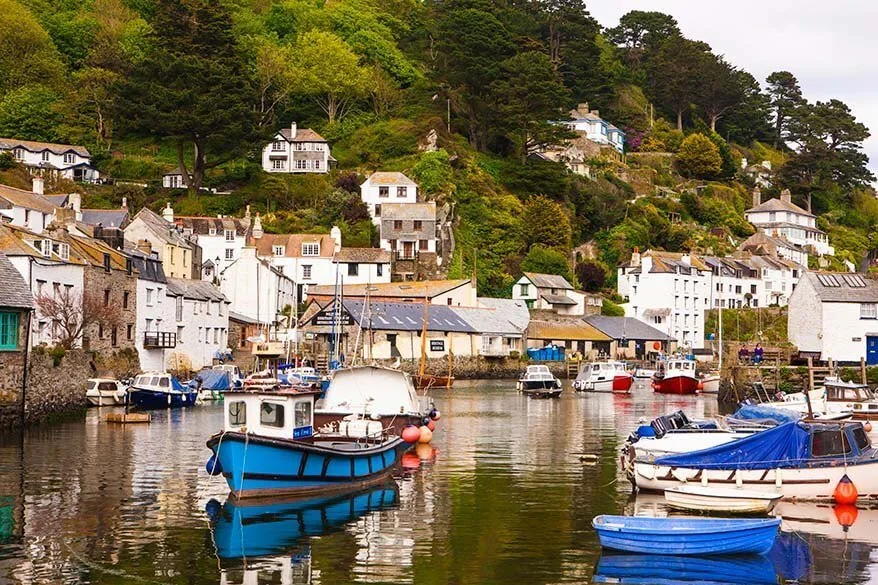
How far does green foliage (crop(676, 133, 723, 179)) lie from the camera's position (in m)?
134

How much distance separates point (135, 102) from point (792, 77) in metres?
98.5

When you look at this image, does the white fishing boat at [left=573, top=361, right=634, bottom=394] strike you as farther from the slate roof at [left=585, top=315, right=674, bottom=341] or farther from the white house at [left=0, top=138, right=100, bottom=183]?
the white house at [left=0, top=138, right=100, bottom=183]

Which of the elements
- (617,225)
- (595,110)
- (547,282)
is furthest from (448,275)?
(595,110)

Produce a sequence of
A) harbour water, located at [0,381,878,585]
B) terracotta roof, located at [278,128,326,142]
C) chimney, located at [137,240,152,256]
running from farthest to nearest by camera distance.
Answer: terracotta roof, located at [278,128,326,142] < chimney, located at [137,240,152,256] < harbour water, located at [0,381,878,585]

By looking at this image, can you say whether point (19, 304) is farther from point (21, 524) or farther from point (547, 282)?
point (547, 282)

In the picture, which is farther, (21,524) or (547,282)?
(547,282)

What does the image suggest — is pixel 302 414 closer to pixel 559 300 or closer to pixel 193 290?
pixel 193 290

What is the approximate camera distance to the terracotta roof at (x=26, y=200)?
71000 mm

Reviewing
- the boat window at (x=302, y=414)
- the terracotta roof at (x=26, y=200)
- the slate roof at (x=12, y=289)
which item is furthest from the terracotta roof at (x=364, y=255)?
the boat window at (x=302, y=414)

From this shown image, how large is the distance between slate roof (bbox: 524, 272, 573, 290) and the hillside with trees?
2.27m

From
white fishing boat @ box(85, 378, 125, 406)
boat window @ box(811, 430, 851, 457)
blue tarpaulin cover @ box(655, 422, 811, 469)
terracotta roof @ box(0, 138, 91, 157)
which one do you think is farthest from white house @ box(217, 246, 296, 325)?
boat window @ box(811, 430, 851, 457)

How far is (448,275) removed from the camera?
98.2 meters

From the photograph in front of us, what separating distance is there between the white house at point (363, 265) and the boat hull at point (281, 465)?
64.0m

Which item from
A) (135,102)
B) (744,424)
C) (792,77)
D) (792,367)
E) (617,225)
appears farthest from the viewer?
(792,77)
